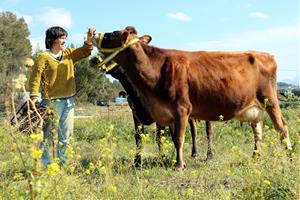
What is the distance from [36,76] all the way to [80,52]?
2.57 ft

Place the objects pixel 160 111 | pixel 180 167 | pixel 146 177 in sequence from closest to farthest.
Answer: pixel 146 177 < pixel 180 167 < pixel 160 111

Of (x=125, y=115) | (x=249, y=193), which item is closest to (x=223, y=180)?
(x=249, y=193)

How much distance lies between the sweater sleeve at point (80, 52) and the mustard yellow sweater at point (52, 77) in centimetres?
15

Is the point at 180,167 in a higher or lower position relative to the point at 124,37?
lower

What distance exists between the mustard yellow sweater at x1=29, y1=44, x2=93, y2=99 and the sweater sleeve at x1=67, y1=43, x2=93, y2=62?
151mm

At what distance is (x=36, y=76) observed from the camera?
19.4 feet

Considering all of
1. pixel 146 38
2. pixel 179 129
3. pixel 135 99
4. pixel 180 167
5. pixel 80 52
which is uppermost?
pixel 146 38

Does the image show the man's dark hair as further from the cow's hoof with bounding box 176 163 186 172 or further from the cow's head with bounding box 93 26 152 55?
the cow's hoof with bounding box 176 163 186 172

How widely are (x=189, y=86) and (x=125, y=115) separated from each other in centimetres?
799

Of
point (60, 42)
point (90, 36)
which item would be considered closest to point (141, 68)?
point (90, 36)

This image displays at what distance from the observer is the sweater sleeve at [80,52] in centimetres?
637

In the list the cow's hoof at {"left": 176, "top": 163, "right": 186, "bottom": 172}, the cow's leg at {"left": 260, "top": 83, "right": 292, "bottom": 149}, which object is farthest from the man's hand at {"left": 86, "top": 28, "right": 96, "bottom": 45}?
the cow's leg at {"left": 260, "top": 83, "right": 292, "bottom": 149}

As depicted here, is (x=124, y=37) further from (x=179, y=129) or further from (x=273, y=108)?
(x=273, y=108)

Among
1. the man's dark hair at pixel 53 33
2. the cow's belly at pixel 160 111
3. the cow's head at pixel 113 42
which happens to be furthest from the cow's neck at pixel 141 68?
the man's dark hair at pixel 53 33
